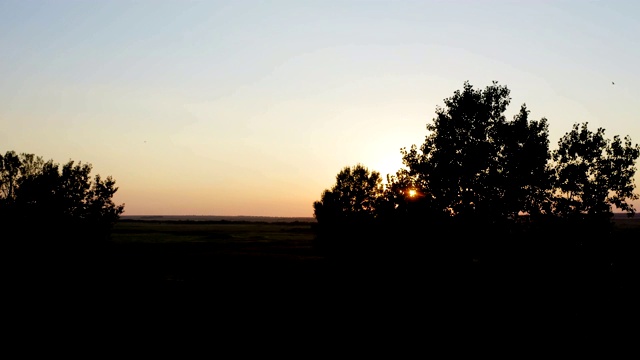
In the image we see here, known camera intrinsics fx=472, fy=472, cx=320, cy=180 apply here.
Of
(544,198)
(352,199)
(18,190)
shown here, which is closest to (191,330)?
(18,190)

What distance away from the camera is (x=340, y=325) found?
3428 cm

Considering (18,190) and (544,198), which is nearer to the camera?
(18,190)

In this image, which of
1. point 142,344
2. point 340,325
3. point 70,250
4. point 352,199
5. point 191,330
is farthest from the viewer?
point 352,199

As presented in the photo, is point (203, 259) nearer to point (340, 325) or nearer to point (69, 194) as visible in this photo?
point (69, 194)

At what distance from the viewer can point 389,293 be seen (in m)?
45.0

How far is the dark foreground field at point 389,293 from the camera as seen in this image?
35.4 meters

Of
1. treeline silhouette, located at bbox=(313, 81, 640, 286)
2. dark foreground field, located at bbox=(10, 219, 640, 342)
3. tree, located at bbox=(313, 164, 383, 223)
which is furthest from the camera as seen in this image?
tree, located at bbox=(313, 164, 383, 223)

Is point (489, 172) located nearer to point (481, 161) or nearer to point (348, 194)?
point (481, 161)

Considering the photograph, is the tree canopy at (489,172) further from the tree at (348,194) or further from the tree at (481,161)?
the tree at (348,194)

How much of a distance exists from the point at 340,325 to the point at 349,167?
206 feet

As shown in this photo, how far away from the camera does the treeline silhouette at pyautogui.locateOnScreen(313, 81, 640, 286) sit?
53.1 metres

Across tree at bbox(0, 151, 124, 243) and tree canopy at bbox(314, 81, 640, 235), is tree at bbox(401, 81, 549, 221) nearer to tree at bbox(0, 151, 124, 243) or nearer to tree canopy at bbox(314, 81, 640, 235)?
tree canopy at bbox(314, 81, 640, 235)

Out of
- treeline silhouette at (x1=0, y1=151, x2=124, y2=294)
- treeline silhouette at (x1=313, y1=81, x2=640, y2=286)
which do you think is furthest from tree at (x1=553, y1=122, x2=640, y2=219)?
treeline silhouette at (x1=0, y1=151, x2=124, y2=294)

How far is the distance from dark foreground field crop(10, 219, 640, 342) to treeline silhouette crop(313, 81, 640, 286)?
5.59 ft
